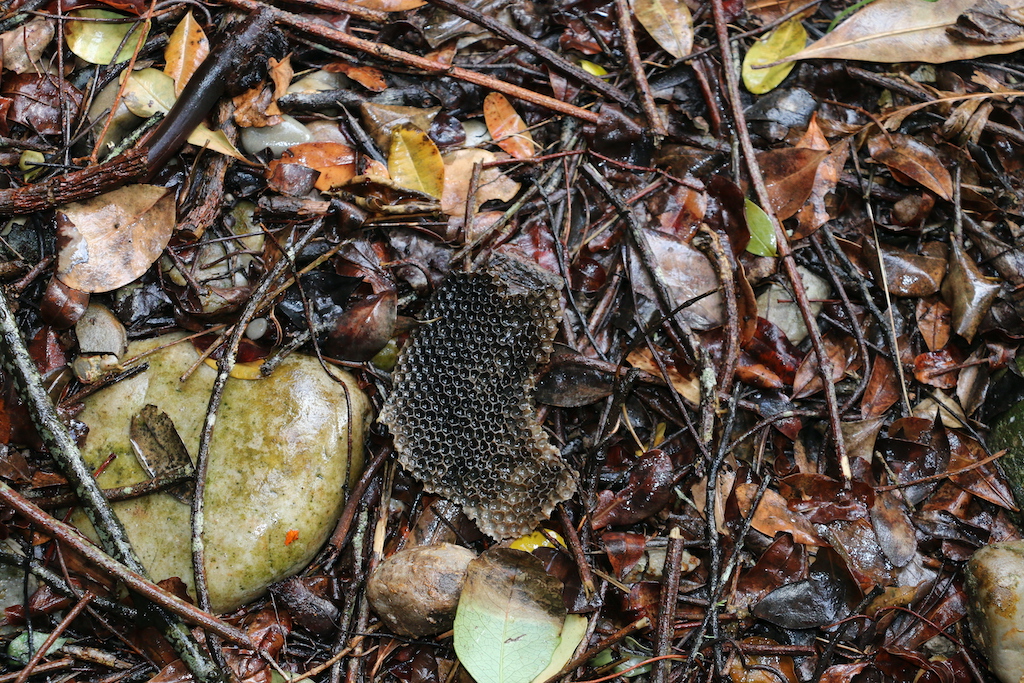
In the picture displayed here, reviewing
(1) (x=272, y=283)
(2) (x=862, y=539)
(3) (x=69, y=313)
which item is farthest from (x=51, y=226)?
(2) (x=862, y=539)

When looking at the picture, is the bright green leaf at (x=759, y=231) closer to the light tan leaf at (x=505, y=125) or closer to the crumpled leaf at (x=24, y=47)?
the light tan leaf at (x=505, y=125)

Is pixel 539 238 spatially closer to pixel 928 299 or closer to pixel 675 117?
pixel 675 117

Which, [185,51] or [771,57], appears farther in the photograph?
[771,57]

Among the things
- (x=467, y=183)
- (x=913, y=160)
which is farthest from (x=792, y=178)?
(x=467, y=183)

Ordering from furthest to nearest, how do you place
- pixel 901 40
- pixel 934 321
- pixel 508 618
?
1. pixel 901 40
2. pixel 934 321
3. pixel 508 618

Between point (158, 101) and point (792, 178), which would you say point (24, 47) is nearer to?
point (158, 101)
